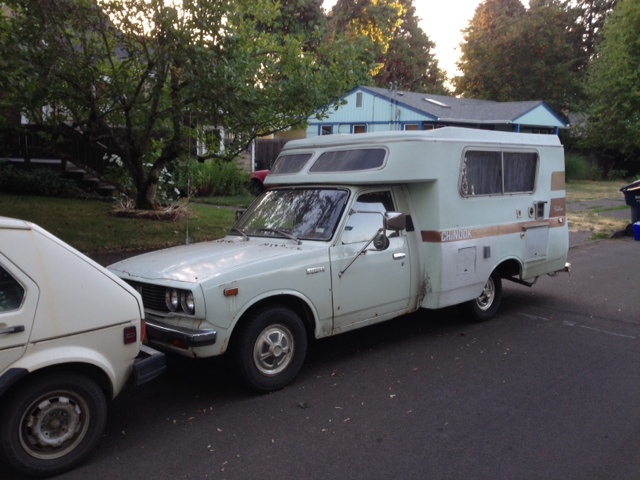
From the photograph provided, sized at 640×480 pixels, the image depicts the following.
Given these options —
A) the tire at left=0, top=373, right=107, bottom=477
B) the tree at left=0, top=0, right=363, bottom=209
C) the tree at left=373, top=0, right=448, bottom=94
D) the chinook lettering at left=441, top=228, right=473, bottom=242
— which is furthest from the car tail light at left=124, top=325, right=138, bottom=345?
the tree at left=373, top=0, right=448, bottom=94

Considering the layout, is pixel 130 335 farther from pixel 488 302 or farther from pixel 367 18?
pixel 367 18

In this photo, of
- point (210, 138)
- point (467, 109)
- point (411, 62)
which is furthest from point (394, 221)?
point (411, 62)

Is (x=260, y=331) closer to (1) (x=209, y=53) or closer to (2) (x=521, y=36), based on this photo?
(1) (x=209, y=53)

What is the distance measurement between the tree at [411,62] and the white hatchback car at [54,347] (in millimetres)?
49362

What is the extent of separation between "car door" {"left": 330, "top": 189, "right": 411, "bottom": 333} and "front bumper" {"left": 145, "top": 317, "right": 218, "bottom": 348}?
135 centimetres

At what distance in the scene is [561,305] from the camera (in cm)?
832

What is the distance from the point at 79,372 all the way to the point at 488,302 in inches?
203

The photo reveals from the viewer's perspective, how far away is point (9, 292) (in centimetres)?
348

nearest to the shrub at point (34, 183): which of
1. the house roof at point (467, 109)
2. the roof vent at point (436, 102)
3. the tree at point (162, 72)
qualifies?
the tree at point (162, 72)

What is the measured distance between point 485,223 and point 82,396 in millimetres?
4812

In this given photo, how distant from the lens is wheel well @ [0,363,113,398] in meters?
3.52

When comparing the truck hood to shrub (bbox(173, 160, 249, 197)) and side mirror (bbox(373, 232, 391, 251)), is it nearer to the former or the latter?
side mirror (bbox(373, 232, 391, 251))

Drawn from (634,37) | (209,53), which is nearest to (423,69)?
(634,37)

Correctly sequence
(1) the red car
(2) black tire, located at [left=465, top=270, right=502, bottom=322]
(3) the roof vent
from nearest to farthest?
(2) black tire, located at [left=465, top=270, right=502, bottom=322]
(1) the red car
(3) the roof vent
